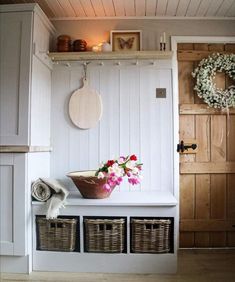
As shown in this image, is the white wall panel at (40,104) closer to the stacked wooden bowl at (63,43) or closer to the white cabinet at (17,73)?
the white cabinet at (17,73)

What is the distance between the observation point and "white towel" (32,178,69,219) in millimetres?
2111

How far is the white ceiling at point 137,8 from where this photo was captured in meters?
2.44

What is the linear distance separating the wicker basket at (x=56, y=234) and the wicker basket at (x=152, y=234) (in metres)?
0.48

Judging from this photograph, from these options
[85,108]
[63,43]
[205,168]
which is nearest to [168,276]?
[205,168]

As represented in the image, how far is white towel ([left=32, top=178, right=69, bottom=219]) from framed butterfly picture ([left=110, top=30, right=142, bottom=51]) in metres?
1.35

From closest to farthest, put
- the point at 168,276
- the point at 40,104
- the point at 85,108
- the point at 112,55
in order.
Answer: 1. the point at 168,276
2. the point at 40,104
3. the point at 112,55
4. the point at 85,108

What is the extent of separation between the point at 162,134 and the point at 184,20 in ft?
3.63

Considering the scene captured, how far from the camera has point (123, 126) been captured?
8.74 feet

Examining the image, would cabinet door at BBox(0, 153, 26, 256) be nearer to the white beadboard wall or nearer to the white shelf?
the white shelf

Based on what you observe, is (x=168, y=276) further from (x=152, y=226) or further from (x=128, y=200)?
(x=128, y=200)

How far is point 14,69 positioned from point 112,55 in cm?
83

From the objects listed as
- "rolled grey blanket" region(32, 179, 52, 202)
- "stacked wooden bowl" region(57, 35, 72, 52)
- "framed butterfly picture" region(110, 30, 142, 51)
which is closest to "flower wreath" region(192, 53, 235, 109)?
"framed butterfly picture" region(110, 30, 142, 51)

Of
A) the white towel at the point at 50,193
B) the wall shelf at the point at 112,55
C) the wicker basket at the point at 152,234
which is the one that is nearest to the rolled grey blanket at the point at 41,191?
the white towel at the point at 50,193

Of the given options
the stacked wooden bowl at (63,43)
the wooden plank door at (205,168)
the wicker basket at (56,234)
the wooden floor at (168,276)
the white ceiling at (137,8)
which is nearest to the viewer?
the wooden floor at (168,276)
